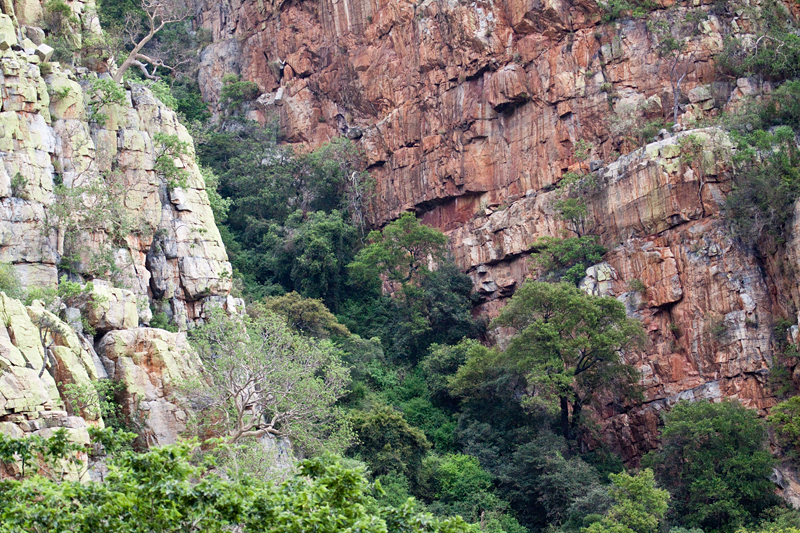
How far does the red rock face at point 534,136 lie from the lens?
122ft

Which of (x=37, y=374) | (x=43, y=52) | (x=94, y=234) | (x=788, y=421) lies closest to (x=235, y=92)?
(x=43, y=52)

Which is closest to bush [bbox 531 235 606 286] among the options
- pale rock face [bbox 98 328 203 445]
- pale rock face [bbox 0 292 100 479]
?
pale rock face [bbox 98 328 203 445]

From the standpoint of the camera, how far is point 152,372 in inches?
1096

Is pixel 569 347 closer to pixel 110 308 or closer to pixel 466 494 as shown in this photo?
pixel 466 494

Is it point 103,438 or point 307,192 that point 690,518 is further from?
point 307,192

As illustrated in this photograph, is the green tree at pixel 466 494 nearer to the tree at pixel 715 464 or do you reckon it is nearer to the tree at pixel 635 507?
the tree at pixel 635 507

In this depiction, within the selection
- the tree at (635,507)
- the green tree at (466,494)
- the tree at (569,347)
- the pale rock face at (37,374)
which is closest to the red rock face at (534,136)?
the tree at (569,347)

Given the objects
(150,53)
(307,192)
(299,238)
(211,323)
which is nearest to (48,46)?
(211,323)

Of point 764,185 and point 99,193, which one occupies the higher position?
point 99,193

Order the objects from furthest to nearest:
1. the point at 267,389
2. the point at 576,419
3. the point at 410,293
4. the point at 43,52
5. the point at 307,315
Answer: the point at 410,293, the point at 307,315, the point at 576,419, the point at 43,52, the point at 267,389

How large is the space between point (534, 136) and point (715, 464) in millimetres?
19330

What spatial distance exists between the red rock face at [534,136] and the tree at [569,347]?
2.21 meters

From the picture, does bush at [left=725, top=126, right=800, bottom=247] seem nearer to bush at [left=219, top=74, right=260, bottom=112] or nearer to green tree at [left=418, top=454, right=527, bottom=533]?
green tree at [left=418, top=454, right=527, bottom=533]

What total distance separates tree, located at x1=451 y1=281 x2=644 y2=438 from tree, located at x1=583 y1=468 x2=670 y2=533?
18.1 ft
